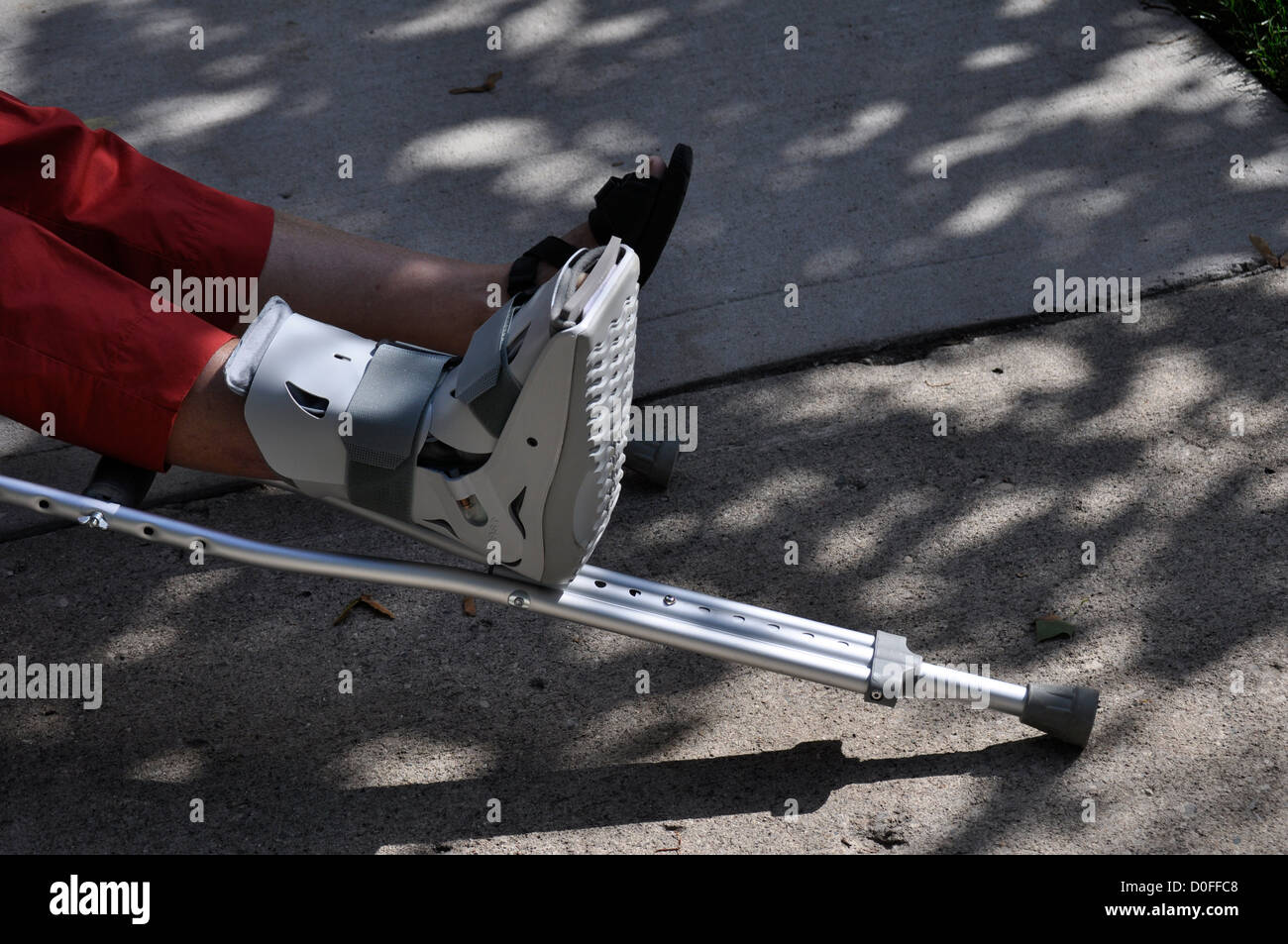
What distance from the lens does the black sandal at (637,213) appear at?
2.14m

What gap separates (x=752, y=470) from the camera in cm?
243

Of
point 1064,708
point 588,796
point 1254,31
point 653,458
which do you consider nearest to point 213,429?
point 588,796

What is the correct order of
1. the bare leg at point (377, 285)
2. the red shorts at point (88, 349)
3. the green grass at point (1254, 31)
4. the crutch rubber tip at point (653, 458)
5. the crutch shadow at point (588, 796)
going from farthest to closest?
1. the green grass at point (1254, 31)
2. the crutch rubber tip at point (653, 458)
3. the bare leg at point (377, 285)
4. the crutch shadow at point (588, 796)
5. the red shorts at point (88, 349)

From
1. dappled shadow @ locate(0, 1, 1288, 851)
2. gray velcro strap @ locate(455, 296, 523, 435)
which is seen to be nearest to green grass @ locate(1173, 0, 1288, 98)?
dappled shadow @ locate(0, 1, 1288, 851)

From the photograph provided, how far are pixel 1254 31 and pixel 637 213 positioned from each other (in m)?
2.10

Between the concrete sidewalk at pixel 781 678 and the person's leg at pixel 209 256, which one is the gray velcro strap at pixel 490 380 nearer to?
the person's leg at pixel 209 256

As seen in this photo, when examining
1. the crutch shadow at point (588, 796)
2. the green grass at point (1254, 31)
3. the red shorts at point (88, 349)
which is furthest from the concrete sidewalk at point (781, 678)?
the green grass at point (1254, 31)

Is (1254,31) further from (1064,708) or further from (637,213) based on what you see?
(1064,708)

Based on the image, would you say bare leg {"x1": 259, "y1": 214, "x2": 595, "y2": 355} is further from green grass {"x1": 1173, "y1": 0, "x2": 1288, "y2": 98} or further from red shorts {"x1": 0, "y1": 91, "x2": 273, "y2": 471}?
green grass {"x1": 1173, "y1": 0, "x2": 1288, "y2": 98}

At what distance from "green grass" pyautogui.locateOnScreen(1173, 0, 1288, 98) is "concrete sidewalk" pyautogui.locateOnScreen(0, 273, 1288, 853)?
3.42ft

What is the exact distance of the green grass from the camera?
10.6ft

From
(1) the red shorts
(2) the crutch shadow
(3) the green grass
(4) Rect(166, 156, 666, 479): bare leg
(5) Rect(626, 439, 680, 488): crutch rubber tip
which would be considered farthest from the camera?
(3) the green grass

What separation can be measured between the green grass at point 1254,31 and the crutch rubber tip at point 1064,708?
6.85 feet
